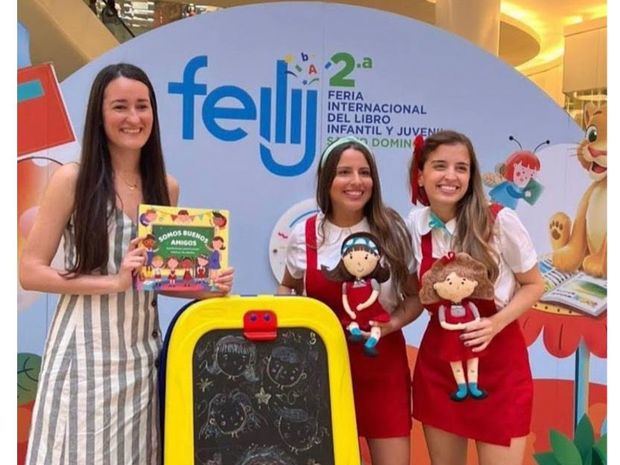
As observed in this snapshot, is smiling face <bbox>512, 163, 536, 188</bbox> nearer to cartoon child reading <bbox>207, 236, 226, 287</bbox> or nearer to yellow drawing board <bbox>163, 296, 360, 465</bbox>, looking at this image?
yellow drawing board <bbox>163, 296, 360, 465</bbox>

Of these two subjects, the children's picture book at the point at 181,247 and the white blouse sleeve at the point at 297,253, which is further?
the white blouse sleeve at the point at 297,253

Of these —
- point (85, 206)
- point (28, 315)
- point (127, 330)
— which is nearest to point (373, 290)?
point (127, 330)

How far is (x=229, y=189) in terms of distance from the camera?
9.95 feet

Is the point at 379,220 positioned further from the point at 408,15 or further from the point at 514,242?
the point at 408,15

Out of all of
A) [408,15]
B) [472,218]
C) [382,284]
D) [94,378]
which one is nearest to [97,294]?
[94,378]

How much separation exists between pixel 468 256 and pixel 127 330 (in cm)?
99

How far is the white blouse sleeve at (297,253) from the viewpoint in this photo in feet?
7.24

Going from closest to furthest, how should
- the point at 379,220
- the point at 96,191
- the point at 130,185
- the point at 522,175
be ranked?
1. the point at 96,191
2. the point at 130,185
3. the point at 379,220
4. the point at 522,175

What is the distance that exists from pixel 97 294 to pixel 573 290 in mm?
2402

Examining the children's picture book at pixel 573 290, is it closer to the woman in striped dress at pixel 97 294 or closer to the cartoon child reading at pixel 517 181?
the cartoon child reading at pixel 517 181

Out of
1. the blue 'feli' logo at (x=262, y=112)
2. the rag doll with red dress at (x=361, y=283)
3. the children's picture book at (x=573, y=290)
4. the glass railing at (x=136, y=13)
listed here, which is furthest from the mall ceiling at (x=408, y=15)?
the rag doll with red dress at (x=361, y=283)

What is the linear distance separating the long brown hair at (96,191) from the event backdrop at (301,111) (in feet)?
3.31

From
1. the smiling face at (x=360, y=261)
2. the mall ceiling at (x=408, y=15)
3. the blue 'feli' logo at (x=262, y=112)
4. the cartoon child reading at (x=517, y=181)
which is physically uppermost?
the mall ceiling at (x=408, y=15)

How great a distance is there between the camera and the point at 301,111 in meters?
3.06
